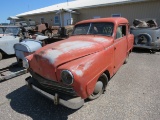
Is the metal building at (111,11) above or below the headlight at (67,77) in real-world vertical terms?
above

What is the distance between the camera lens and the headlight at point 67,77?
2.64 metres

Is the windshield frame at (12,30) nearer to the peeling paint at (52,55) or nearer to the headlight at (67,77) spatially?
the peeling paint at (52,55)

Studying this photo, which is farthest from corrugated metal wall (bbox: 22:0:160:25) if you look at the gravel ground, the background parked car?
the gravel ground

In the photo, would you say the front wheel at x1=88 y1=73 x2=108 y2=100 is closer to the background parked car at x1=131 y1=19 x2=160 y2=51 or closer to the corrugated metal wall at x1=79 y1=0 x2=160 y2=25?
the background parked car at x1=131 y1=19 x2=160 y2=51

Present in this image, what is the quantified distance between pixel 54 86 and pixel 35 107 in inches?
35.4

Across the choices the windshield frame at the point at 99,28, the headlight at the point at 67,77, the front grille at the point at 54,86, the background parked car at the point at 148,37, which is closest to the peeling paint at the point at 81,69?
the headlight at the point at 67,77

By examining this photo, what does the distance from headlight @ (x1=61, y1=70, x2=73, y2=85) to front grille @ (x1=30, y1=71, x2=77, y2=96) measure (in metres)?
0.12

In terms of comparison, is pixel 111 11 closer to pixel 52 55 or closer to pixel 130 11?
pixel 130 11

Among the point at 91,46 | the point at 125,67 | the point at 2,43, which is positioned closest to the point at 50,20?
the point at 2,43

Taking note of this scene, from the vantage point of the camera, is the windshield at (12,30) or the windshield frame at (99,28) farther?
the windshield at (12,30)

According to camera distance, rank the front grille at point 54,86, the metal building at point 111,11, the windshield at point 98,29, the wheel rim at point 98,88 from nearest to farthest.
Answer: the front grille at point 54,86 → the wheel rim at point 98,88 → the windshield at point 98,29 → the metal building at point 111,11

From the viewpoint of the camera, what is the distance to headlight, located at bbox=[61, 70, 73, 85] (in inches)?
104

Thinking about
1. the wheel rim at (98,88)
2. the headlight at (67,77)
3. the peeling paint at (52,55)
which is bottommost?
the wheel rim at (98,88)

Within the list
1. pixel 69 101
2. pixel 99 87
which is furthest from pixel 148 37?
pixel 69 101
